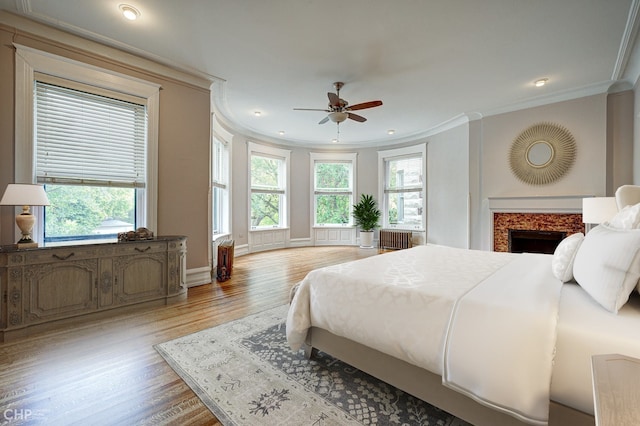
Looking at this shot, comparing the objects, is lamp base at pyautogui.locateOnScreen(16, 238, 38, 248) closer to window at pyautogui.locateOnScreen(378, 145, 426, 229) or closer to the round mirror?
the round mirror

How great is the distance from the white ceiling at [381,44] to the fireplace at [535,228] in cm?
186

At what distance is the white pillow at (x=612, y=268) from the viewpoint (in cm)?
112

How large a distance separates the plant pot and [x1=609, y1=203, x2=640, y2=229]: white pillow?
5.82 meters

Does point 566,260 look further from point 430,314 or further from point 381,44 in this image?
point 381,44

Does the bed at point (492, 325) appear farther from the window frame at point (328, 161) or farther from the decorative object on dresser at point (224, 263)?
the window frame at point (328, 161)

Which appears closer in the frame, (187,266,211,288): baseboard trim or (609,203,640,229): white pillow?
(609,203,640,229): white pillow

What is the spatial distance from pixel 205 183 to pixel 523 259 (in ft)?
12.4

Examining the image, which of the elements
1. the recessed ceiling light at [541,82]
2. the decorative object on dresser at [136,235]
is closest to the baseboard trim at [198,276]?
the decorative object on dresser at [136,235]

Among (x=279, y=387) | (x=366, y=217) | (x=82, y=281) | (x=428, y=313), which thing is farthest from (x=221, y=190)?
(x=428, y=313)

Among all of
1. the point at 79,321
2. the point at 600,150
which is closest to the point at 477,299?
the point at 79,321

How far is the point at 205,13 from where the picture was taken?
2.59 metres

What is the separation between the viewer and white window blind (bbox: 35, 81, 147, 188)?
282 centimetres

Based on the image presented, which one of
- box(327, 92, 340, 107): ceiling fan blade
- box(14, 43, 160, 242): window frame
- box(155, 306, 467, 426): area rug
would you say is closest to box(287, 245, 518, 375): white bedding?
box(155, 306, 467, 426): area rug

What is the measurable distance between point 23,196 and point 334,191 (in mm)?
6326
